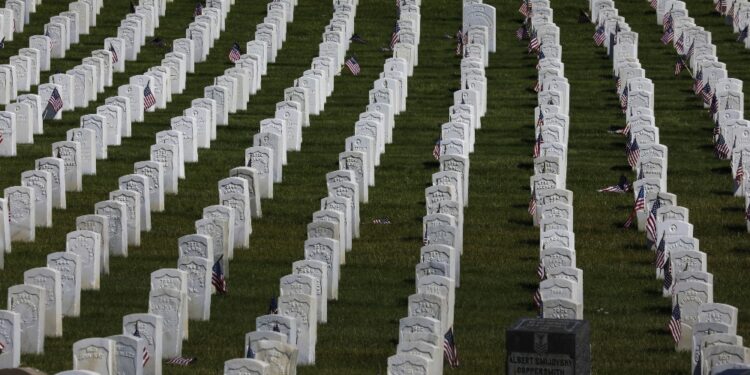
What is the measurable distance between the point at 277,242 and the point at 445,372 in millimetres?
6982

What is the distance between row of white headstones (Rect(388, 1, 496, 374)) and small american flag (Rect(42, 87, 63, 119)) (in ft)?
23.8

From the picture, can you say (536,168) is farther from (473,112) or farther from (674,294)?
(674,294)

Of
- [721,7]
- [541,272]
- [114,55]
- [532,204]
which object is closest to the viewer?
[541,272]

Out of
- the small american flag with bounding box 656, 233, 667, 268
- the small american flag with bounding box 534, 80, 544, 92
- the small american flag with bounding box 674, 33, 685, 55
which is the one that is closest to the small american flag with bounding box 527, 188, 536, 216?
the small american flag with bounding box 656, 233, 667, 268

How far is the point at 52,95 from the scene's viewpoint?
3494 centimetres

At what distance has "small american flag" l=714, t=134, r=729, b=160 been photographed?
1294 inches

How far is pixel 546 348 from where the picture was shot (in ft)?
60.4

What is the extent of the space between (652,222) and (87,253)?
26.2 ft

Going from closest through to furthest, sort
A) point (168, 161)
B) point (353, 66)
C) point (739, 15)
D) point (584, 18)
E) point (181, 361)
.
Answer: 1. point (181, 361)
2. point (168, 161)
3. point (353, 66)
4. point (739, 15)
5. point (584, 18)

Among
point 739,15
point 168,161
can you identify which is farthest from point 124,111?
point 739,15

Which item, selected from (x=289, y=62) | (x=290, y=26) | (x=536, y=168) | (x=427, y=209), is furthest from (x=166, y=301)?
(x=290, y=26)

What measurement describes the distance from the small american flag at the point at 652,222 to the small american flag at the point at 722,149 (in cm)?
Answer: 639

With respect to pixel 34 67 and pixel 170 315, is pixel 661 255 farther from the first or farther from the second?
pixel 34 67

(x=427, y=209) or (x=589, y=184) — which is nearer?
(x=427, y=209)
